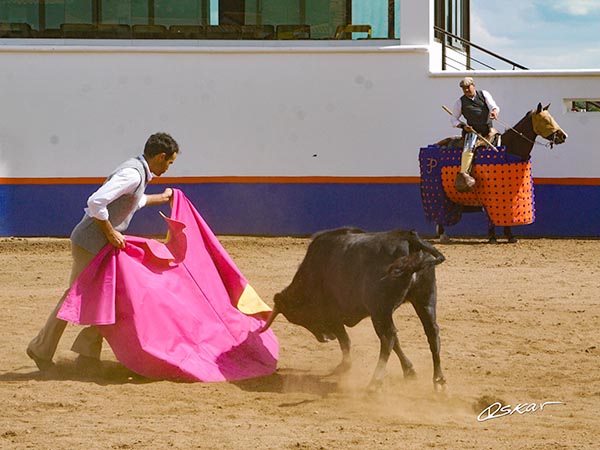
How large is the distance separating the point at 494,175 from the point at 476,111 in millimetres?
778

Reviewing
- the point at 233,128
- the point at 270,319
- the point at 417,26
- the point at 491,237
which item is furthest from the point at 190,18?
the point at 270,319

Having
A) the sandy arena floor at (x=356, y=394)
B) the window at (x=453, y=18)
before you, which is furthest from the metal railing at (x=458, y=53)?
the sandy arena floor at (x=356, y=394)

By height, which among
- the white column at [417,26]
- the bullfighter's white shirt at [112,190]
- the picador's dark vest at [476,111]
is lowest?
the bullfighter's white shirt at [112,190]

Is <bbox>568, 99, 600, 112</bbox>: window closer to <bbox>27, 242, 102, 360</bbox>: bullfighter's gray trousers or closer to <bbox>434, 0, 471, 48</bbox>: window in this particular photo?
<bbox>434, 0, 471, 48</bbox>: window

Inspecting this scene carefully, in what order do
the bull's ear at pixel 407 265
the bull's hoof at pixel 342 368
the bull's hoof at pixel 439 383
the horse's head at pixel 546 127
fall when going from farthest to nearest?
1. the horse's head at pixel 546 127
2. the bull's hoof at pixel 342 368
3. the bull's hoof at pixel 439 383
4. the bull's ear at pixel 407 265

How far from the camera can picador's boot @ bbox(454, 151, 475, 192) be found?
1403 centimetres

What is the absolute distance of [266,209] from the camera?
15.8 metres

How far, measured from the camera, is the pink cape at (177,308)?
675 centimetres

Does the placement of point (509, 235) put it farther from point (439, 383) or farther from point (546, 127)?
point (439, 383)

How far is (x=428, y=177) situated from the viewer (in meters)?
14.6

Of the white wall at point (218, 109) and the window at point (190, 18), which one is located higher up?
the window at point (190, 18)

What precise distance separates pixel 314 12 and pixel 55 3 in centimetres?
345

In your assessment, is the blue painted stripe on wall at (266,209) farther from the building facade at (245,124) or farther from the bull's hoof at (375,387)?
the bull's hoof at (375,387)

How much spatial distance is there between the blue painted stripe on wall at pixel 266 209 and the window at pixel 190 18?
2081 mm
